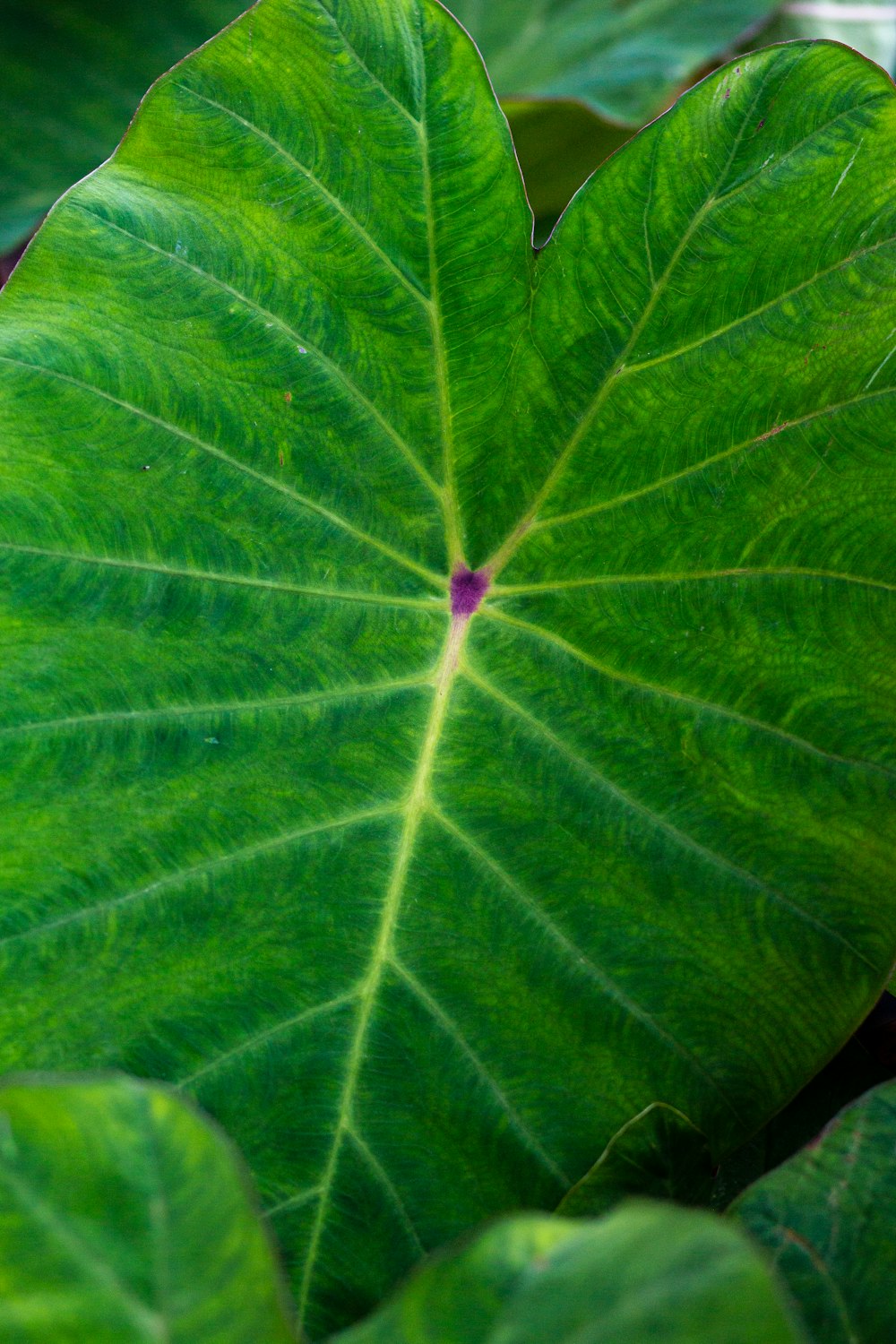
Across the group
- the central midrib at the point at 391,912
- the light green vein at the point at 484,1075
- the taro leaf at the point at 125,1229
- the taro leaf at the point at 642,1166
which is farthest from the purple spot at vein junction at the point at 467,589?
the taro leaf at the point at 125,1229

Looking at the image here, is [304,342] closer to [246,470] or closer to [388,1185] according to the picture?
[246,470]

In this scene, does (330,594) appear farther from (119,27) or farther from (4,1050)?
(119,27)

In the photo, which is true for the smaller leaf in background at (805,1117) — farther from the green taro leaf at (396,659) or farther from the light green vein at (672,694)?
the light green vein at (672,694)

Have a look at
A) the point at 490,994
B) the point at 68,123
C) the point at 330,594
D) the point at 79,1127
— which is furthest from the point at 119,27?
the point at 79,1127

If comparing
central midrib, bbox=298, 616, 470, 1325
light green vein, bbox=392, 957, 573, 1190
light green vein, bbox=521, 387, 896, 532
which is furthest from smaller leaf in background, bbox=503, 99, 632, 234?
light green vein, bbox=392, 957, 573, 1190

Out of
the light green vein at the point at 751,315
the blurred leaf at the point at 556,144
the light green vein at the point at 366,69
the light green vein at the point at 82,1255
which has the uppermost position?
the blurred leaf at the point at 556,144

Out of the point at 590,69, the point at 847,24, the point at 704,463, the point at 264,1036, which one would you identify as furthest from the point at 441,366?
the point at 847,24
